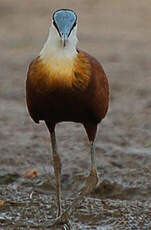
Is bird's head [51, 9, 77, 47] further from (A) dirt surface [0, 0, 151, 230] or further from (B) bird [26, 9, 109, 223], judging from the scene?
(A) dirt surface [0, 0, 151, 230]

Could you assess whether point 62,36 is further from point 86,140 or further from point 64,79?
point 86,140

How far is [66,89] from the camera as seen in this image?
5477 millimetres

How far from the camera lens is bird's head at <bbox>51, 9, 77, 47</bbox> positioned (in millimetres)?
5348

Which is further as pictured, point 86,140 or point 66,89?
point 86,140

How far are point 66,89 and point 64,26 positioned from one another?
471mm

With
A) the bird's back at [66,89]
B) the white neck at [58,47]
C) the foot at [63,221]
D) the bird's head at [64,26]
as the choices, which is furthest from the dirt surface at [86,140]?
the bird's head at [64,26]

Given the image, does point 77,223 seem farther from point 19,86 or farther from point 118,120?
point 19,86

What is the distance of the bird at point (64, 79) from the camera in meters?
5.43

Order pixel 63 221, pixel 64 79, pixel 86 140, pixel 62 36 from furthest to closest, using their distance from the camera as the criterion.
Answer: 1. pixel 86 140
2. pixel 63 221
3. pixel 64 79
4. pixel 62 36

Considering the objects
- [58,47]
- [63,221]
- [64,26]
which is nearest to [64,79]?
[58,47]

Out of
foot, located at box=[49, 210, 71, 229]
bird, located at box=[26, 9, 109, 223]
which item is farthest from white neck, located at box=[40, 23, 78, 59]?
foot, located at box=[49, 210, 71, 229]

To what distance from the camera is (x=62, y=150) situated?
27.2 ft

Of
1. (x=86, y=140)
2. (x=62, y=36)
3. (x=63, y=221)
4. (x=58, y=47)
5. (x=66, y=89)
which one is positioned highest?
(x=62, y=36)

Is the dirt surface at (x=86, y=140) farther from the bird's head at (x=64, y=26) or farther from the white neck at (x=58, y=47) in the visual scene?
the bird's head at (x=64, y=26)
